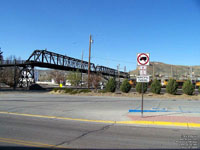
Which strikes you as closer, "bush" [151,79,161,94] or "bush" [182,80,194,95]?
"bush" [182,80,194,95]

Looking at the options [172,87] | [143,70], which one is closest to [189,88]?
[172,87]

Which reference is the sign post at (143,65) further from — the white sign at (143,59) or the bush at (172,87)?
the bush at (172,87)

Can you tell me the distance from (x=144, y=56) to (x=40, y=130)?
5997 millimetres

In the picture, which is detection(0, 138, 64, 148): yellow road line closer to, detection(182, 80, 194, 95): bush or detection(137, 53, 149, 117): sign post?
detection(137, 53, 149, 117): sign post

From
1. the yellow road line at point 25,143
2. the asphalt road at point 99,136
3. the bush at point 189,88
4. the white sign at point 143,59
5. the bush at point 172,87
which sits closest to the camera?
the yellow road line at point 25,143

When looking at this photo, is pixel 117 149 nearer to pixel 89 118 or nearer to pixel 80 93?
pixel 89 118

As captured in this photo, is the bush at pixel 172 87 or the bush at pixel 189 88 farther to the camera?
the bush at pixel 172 87

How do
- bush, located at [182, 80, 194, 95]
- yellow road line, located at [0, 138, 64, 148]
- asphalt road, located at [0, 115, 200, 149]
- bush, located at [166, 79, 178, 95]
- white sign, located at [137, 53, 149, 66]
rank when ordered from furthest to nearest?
bush, located at [166, 79, 178, 95]
bush, located at [182, 80, 194, 95]
white sign, located at [137, 53, 149, 66]
asphalt road, located at [0, 115, 200, 149]
yellow road line, located at [0, 138, 64, 148]

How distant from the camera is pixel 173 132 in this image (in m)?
7.58

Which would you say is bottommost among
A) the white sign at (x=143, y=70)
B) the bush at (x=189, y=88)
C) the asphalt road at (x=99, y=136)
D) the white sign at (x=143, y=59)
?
the asphalt road at (x=99, y=136)

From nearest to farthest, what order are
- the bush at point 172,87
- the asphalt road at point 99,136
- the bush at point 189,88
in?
the asphalt road at point 99,136 → the bush at point 189,88 → the bush at point 172,87

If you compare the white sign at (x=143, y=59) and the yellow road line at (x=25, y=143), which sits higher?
the white sign at (x=143, y=59)

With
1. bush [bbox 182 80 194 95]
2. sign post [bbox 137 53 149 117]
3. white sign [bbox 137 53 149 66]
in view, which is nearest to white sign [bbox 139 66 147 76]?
sign post [bbox 137 53 149 117]

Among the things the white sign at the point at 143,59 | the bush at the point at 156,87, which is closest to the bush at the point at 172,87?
the bush at the point at 156,87
